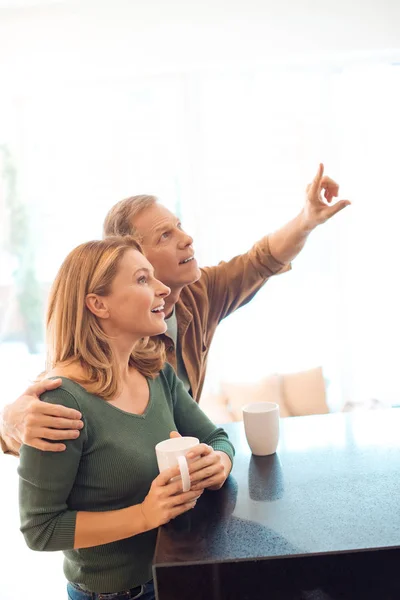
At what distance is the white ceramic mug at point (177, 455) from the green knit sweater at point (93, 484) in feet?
0.36

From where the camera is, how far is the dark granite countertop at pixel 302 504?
95 centimetres

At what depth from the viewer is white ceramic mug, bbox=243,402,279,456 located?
1.34m

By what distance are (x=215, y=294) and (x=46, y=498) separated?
3.29ft

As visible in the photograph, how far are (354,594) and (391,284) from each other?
3050 mm

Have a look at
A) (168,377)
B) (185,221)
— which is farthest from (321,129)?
(168,377)

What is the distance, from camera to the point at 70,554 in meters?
1.20

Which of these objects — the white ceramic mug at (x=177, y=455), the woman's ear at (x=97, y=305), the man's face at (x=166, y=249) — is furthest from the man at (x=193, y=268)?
the white ceramic mug at (x=177, y=455)

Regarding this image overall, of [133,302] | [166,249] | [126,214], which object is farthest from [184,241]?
[133,302]

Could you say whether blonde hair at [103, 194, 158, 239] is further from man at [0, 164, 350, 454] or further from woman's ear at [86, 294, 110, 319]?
woman's ear at [86, 294, 110, 319]

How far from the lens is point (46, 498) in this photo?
1.05 metres

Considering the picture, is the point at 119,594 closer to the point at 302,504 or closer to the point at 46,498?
the point at 46,498

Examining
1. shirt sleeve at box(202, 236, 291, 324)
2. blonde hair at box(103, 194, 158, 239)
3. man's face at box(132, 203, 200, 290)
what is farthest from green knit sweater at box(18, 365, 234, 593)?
shirt sleeve at box(202, 236, 291, 324)

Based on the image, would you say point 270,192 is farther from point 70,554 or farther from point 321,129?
point 70,554

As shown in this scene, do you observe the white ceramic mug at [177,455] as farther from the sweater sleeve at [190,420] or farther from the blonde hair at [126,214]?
the blonde hair at [126,214]
